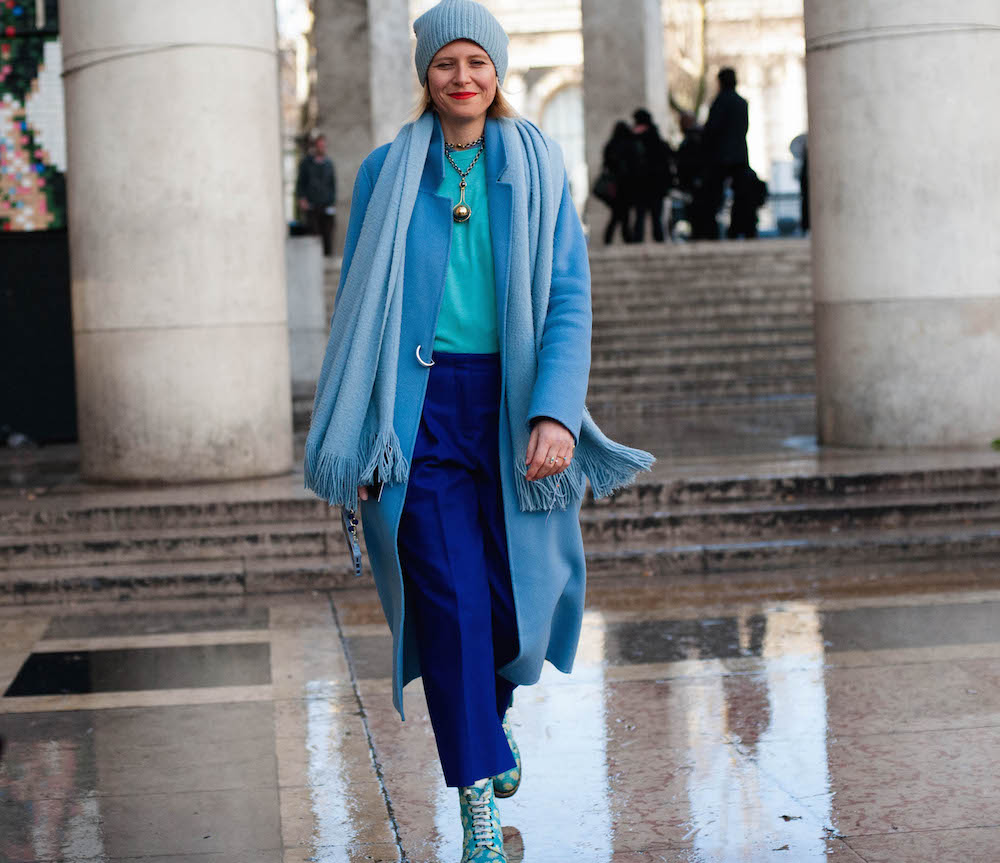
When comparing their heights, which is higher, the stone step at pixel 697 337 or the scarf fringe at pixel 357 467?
the stone step at pixel 697 337

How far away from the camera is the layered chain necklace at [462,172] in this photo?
376cm

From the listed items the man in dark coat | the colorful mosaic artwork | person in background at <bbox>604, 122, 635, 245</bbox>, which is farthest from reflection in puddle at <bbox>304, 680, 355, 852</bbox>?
person in background at <bbox>604, 122, 635, 245</bbox>

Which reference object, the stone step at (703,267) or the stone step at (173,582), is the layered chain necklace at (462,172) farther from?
the stone step at (703,267)

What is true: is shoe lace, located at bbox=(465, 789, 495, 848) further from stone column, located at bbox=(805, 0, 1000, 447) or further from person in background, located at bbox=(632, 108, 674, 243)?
person in background, located at bbox=(632, 108, 674, 243)

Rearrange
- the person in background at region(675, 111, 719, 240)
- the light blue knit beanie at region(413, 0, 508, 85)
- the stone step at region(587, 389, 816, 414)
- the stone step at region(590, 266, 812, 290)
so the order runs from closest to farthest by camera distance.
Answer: the light blue knit beanie at region(413, 0, 508, 85) < the stone step at region(587, 389, 816, 414) < the stone step at region(590, 266, 812, 290) < the person in background at region(675, 111, 719, 240)

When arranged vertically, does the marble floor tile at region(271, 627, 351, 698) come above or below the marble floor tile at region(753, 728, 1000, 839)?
above

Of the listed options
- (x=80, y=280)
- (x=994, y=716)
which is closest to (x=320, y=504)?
(x=80, y=280)

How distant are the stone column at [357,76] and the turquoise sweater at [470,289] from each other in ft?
57.3

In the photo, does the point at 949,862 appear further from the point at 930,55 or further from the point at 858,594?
the point at 930,55

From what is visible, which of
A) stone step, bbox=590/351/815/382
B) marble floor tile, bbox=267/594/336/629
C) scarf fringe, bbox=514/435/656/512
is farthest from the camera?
stone step, bbox=590/351/815/382

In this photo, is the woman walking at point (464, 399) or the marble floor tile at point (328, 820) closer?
the woman walking at point (464, 399)

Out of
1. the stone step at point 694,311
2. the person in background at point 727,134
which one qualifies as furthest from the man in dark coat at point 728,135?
the stone step at point 694,311

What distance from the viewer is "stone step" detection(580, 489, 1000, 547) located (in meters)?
7.83

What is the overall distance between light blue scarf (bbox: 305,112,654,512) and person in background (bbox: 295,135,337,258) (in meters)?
15.3
